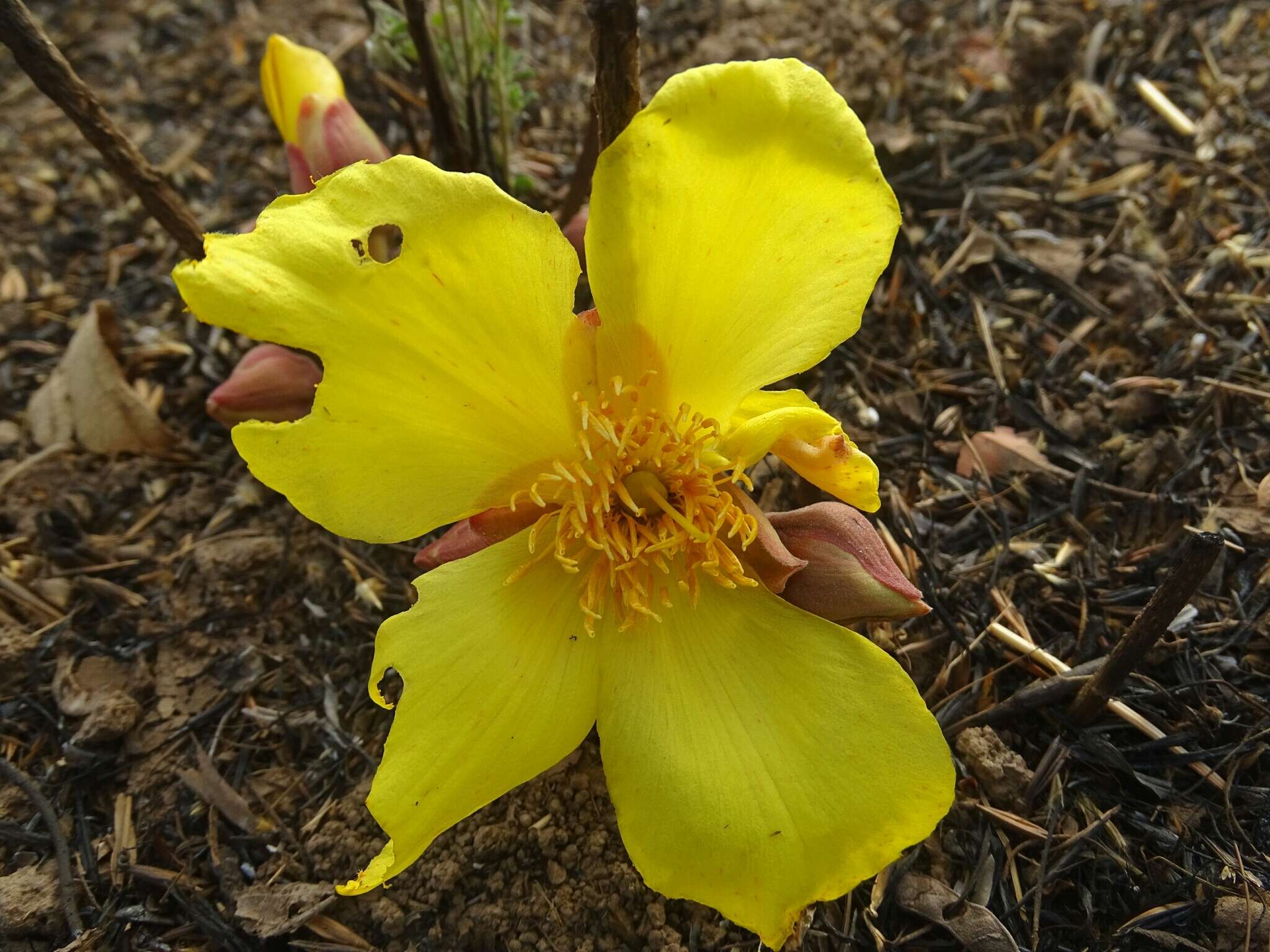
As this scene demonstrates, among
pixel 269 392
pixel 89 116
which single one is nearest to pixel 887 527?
pixel 269 392

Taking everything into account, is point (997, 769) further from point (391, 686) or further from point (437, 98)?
point (437, 98)

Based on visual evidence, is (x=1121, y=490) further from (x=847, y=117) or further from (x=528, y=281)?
(x=528, y=281)

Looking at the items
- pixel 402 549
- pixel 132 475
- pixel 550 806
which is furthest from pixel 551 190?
pixel 550 806

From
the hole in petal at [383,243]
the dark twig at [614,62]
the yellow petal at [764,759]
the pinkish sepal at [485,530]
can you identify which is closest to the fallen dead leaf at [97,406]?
the hole in petal at [383,243]

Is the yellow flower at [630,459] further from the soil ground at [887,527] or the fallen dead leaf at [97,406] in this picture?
the fallen dead leaf at [97,406]

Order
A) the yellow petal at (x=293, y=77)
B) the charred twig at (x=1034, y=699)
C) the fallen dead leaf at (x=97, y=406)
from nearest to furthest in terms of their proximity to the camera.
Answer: the charred twig at (x=1034, y=699), the yellow petal at (x=293, y=77), the fallen dead leaf at (x=97, y=406)

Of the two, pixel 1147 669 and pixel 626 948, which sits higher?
pixel 1147 669
